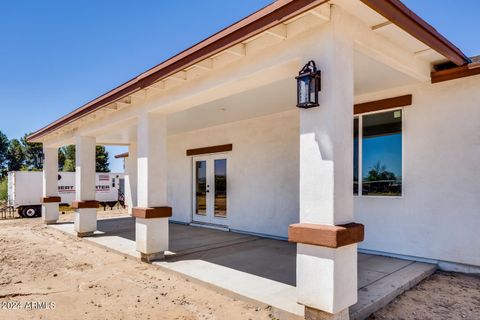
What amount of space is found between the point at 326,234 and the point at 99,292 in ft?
11.3

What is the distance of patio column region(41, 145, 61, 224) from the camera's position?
1159 centimetres

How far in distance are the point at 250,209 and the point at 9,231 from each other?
8.43 metres

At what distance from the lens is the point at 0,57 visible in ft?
55.3

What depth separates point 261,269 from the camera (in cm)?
508

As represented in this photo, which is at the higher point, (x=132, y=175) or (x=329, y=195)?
(x=329, y=195)

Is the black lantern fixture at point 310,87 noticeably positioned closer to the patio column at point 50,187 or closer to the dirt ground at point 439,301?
the dirt ground at point 439,301

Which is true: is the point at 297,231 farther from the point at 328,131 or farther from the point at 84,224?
the point at 84,224

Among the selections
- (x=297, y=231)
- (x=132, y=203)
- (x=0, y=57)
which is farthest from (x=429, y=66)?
(x=0, y=57)

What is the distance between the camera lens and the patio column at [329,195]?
307 centimetres

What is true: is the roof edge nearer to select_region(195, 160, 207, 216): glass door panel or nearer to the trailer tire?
select_region(195, 160, 207, 216): glass door panel

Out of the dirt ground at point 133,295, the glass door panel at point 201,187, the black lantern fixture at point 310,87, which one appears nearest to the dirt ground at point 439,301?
the dirt ground at point 133,295

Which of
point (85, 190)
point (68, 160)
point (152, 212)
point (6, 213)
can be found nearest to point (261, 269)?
point (152, 212)

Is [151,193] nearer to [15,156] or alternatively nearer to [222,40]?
[222,40]

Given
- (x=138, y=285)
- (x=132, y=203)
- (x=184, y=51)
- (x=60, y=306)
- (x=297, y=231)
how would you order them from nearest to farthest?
(x=297, y=231), (x=60, y=306), (x=184, y=51), (x=138, y=285), (x=132, y=203)
